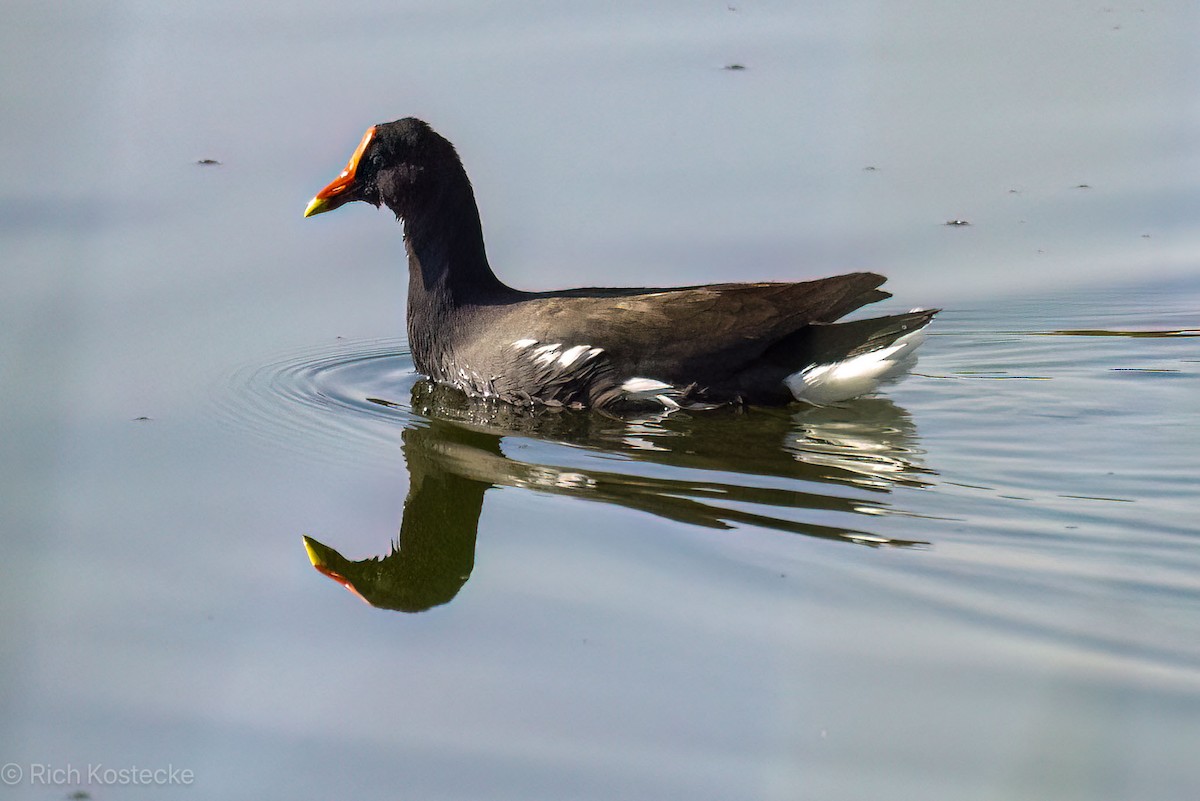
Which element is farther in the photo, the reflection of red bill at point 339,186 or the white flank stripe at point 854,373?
the reflection of red bill at point 339,186

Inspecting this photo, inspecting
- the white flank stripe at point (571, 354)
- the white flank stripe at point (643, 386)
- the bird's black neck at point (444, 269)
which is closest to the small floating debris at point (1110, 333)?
the white flank stripe at point (643, 386)

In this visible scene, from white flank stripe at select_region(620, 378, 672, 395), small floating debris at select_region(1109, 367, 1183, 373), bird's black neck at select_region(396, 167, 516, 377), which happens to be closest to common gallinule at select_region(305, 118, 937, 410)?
white flank stripe at select_region(620, 378, 672, 395)

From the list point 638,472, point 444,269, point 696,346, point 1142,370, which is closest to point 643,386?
point 696,346

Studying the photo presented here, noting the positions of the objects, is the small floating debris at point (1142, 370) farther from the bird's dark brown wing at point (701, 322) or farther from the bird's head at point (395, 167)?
the bird's head at point (395, 167)

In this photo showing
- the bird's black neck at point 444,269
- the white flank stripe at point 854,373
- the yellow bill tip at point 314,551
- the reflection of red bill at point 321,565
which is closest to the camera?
the reflection of red bill at point 321,565

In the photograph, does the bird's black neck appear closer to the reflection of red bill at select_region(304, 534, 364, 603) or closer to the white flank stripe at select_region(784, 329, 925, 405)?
the white flank stripe at select_region(784, 329, 925, 405)

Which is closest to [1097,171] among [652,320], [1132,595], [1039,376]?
[1039,376]

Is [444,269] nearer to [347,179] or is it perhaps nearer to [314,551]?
[347,179]

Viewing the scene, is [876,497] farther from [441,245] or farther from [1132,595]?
[441,245]

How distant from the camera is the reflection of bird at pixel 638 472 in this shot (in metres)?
4.04

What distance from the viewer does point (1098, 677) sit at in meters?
3.14

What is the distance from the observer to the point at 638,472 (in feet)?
15.0

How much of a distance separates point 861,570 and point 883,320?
1634 millimetres

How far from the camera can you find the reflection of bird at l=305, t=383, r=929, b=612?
13.3 ft
